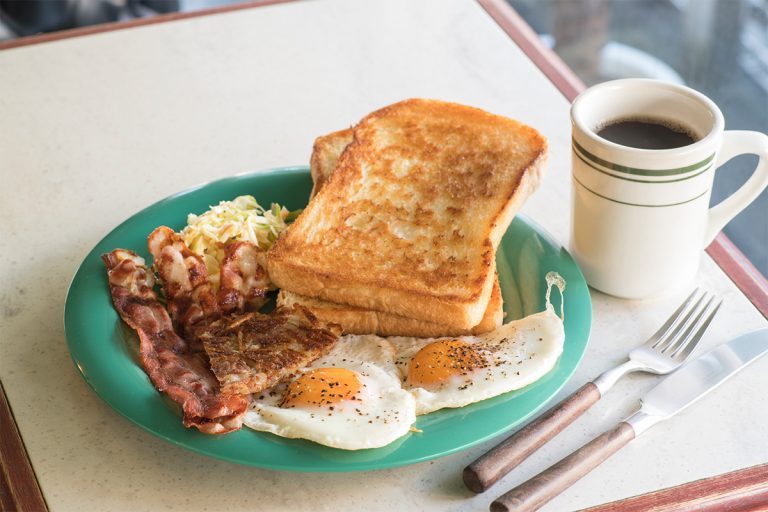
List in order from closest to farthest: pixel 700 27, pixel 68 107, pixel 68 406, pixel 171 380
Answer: pixel 171 380 → pixel 68 406 → pixel 68 107 → pixel 700 27

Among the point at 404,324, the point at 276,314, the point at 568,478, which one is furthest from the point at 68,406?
the point at 568,478

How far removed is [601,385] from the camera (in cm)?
165

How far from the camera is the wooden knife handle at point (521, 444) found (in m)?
1.47

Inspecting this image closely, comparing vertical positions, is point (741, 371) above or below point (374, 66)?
below

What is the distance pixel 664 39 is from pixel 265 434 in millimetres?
4143

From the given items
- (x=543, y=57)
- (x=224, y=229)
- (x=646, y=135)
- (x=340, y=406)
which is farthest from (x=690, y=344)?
(x=543, y=57)

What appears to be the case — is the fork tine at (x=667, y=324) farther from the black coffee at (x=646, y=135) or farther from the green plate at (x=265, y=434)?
the black coffee at (x=646, y=135)

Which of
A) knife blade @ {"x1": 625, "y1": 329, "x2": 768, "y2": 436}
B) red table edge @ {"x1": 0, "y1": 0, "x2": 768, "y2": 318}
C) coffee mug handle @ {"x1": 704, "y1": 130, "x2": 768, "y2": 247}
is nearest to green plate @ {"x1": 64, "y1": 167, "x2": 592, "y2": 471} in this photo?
knife blade @ {"x1": 625, "y1": 329, "x2": 768, "y2": 436}

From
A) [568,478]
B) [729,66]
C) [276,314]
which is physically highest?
[276,314]

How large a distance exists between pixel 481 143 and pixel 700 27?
10.6 ft

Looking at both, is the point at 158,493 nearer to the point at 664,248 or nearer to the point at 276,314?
the point at 276,314

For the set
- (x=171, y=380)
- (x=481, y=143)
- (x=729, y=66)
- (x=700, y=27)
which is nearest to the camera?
(x=171, y=380)

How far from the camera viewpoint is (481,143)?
2049 mm

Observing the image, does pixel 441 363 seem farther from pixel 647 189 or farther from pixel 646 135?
pixel 646 135
